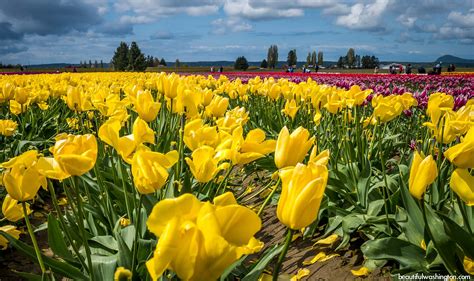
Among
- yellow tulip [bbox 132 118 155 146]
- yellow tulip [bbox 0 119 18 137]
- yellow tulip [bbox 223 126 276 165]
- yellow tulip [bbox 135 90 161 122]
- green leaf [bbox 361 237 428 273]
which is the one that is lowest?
green leaf [bbox 361 237 428 273]

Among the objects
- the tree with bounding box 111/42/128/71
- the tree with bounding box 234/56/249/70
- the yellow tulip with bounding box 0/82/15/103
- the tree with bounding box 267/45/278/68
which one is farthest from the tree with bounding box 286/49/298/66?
the yellow tulip with bounding box 0/82/15/103

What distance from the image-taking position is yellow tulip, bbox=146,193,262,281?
788 millimetres

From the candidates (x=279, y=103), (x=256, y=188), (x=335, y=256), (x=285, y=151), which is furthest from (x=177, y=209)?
(x=279, y=103)

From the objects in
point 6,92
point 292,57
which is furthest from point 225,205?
point 292,57

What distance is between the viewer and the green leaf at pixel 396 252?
2.09 metres

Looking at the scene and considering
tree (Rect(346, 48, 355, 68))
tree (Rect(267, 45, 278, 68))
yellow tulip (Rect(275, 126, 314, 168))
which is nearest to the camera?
yellow tulip (Rect(275, 126, 314, 168))

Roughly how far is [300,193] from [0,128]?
127 inches

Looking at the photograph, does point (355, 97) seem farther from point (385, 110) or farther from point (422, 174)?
point (422, 174)

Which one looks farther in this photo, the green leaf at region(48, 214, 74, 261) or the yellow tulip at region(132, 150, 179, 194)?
the green leaf at region(48, 214, 74, 261)

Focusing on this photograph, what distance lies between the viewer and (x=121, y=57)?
55.7m

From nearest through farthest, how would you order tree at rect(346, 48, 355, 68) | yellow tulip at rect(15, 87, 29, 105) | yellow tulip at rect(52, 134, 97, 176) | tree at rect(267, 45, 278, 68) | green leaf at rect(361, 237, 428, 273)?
yellow tulip at rect(52, 134, 97, 176)
green leaf at rect(361, 237, 428, 273)
yellow tulip at rect(15, 87, 29, 105)
tree at rect(267, 45, 278, 68)
tree at rect(346, 48, 355, 68)

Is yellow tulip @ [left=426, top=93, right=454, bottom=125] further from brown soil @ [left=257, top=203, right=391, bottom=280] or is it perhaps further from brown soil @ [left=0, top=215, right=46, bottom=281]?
brown soil @ [left=0, top=215, right=46, bottom=281]

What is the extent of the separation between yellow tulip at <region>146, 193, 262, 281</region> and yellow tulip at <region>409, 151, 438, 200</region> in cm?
75

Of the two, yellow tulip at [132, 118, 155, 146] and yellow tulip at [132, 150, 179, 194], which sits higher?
yellow tulip at [132, 118, 155, 146]
